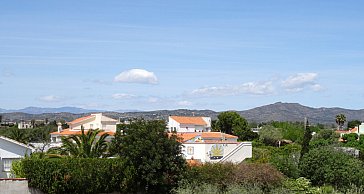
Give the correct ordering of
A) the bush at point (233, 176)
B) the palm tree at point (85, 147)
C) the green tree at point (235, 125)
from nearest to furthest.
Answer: the bush at point (233, 176) < the palm tree at point (85, 147) < the green tree at point (235, 125)

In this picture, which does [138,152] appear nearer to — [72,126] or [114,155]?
[114,155]

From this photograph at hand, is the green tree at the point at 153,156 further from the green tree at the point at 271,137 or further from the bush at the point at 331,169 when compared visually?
the green tree at the point at 271,137

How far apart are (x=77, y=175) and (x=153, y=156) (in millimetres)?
4286

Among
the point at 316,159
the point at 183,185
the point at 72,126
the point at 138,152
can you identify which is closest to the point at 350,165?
the point at 316,159

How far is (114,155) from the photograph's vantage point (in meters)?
35.7

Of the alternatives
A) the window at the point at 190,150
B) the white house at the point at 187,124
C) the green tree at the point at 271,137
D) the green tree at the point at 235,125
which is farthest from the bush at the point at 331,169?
the green tree at the point at 271,137

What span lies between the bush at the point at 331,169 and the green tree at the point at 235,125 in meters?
52.3

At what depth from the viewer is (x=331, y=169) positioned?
36.1 m

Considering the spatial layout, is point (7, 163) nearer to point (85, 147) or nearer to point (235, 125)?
point (85, 147)

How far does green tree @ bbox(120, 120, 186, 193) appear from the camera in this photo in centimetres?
3123

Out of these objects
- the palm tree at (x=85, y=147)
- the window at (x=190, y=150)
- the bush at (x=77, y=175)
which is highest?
the palm tree at (x=85, y=147)

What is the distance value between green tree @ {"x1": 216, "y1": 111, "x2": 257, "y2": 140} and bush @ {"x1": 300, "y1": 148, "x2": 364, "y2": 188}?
5235 centimetres

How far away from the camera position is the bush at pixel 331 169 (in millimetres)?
35812

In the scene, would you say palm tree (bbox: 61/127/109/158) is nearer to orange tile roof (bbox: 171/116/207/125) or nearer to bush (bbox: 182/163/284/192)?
bush (bbox: 182/163/284/192)
